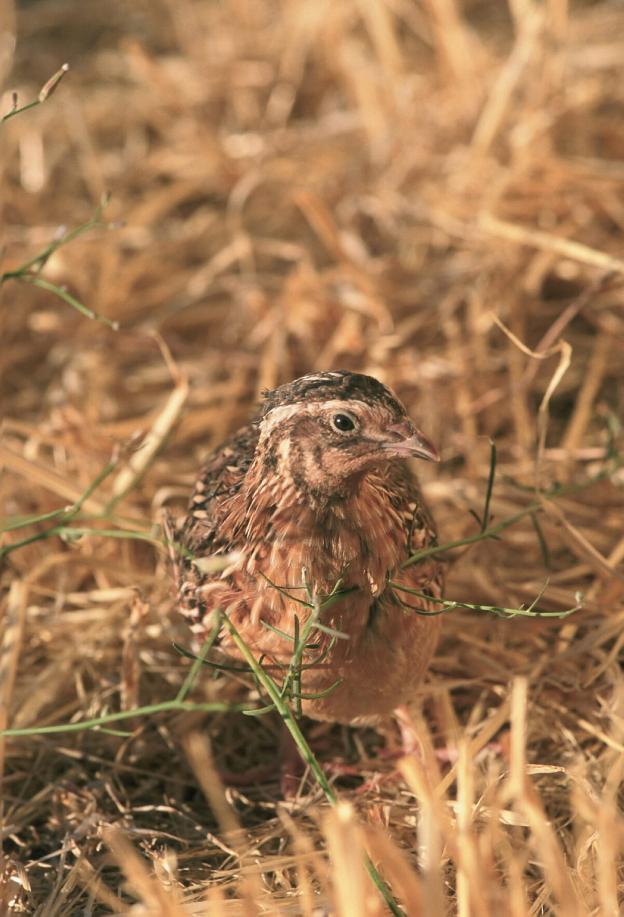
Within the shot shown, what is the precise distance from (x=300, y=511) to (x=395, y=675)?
596mm

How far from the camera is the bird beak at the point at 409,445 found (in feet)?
8.94

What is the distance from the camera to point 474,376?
187 inches

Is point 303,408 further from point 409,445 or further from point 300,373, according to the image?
point 300,373

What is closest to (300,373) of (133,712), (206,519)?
(206,519)

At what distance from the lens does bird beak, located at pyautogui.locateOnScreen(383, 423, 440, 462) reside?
2725 millimetres

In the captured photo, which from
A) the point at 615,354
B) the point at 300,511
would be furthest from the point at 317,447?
the point at 615,354

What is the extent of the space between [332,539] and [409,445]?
32cm

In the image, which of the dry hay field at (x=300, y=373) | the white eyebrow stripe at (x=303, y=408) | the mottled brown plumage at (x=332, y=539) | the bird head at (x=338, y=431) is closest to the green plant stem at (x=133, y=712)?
the dry hay field at (x=300, y=373)

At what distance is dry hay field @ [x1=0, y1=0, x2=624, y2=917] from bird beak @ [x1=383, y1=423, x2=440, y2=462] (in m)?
0.55

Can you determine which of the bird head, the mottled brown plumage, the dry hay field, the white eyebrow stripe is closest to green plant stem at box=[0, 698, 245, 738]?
the dry hay field

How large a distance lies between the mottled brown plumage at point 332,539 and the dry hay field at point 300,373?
273 millimetres

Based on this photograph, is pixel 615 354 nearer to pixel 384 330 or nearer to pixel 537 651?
pixel 384 330

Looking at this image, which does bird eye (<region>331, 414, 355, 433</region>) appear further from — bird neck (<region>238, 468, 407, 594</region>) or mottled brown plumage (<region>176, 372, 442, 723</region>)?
bird neck (<region>238, 468, 407, 594</region>)

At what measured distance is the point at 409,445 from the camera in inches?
107
